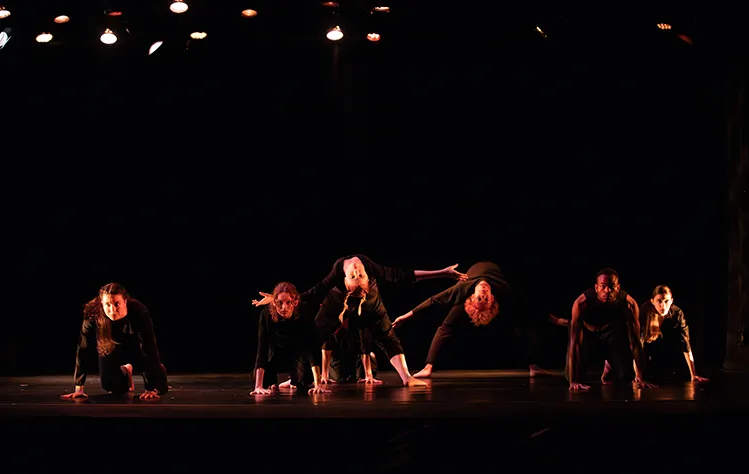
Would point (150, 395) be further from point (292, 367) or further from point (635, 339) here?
point (635, 339)

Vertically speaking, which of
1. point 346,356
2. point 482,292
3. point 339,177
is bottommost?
point 346,356

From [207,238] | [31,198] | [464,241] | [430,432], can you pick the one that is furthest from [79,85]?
[430,432]

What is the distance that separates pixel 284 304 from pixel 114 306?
1325 mm

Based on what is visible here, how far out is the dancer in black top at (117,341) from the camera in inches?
304

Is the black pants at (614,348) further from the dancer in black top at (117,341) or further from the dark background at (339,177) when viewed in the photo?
the dancer in black top at (117,341)

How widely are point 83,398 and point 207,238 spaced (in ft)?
12.3

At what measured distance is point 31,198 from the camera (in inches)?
432

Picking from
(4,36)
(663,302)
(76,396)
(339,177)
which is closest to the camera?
(76,396)

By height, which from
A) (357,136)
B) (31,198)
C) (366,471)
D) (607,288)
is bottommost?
(366,471)

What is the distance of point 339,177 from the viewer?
11008 millimetres

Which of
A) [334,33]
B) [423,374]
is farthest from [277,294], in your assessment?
[334,33]

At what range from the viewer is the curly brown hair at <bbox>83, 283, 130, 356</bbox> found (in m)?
7.76

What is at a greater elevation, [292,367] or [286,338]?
[286,338]

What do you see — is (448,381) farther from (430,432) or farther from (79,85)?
(79,85)
